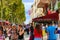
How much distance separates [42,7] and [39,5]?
274 mm

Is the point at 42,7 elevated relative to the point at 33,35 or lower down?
elevated

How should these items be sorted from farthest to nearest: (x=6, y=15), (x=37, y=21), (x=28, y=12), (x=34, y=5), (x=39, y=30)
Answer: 1. (x=6, y=15)
2. (x=34, y=5)
3. (x=28, y=12)
4. (x=37, y=21)
5. (x=39, y=30)

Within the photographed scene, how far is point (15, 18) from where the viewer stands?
14.0 m

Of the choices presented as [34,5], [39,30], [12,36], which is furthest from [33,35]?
[34,5]

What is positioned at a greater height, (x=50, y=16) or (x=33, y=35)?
(x=50, y=16)

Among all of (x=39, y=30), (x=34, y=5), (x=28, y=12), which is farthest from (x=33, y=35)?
(x=34, y=5)

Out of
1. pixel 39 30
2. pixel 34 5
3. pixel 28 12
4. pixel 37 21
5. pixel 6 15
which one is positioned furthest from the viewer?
pixel 6 15

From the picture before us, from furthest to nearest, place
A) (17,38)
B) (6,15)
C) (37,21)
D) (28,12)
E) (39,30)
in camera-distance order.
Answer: (6,15)
(28,12)
(37,21)
(39,30)
(17,38)

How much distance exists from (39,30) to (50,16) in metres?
1.21

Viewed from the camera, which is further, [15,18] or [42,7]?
[15,18]

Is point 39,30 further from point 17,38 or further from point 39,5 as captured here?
point 39,5

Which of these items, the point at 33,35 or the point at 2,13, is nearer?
the point at 33,35

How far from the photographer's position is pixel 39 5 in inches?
424

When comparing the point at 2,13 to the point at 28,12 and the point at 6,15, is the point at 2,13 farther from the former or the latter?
the point at 28,12
